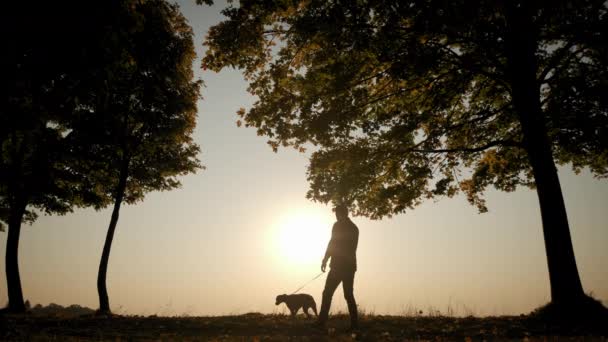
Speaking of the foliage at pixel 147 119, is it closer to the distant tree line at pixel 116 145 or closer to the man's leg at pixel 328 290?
the distant tree line at pixel 116 145

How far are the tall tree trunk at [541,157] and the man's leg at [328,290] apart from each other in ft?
16.7

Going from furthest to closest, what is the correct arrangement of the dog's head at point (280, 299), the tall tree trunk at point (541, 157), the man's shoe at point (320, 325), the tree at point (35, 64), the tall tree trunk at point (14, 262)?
the tall tree trunk at point (14, 262), the dog's head at point (280, 299), the tall tree trunk at point (541, 157), the man's shoe at point (320, 325), the tree at point (35, 64)

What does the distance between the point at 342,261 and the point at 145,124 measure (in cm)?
1042

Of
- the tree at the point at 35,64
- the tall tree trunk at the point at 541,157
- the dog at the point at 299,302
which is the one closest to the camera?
the tree at the point at 35,64

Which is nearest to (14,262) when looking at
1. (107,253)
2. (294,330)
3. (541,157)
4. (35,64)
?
(107,253)

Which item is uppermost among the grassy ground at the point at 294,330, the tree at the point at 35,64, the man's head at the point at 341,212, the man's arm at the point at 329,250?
the tree at the point at 35,64

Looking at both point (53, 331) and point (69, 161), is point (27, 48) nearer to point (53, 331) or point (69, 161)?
point (53, 331)

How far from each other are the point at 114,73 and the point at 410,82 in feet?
24.2

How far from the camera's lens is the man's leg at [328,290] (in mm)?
7754

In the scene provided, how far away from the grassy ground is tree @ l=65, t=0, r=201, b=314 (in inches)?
175

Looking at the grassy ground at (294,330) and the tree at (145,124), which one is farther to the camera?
the tree at (145,124)

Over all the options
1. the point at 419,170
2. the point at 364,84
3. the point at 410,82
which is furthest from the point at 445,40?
the point at 419,170

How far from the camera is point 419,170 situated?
1050cm


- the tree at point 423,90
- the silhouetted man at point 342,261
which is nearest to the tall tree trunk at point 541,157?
the tree at point 423,90
